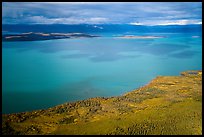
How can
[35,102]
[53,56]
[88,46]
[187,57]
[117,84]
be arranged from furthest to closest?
[187,57]
[88,46]
[53,56]
[117,84]
[35,102]

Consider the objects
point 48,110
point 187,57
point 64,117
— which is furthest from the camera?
point 187,57

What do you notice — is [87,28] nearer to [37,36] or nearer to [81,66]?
[81,66]

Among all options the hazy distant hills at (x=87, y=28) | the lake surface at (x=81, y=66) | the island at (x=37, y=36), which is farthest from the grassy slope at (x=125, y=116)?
the island at (x=37, y=36)

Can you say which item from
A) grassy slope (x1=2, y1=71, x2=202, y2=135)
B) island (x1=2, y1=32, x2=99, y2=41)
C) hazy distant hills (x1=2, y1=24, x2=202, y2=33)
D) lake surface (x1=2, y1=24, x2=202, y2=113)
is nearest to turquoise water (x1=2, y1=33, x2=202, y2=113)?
lake surface (x1=2, y1=24, x2=202, y2=113)

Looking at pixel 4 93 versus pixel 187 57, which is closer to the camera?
Answer: pixel 4 93

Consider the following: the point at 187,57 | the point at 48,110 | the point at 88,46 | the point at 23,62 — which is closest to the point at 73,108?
the point at 48,110

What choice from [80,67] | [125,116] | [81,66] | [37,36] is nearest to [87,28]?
[81,66]

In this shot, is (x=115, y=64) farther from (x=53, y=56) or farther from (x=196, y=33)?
(x=196, y=33)
